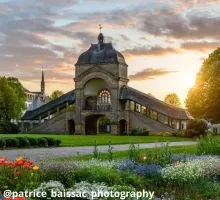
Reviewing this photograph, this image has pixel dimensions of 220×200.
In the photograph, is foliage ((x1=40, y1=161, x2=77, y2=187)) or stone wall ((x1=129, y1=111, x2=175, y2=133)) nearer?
foliage ((x1=40, y1=161, x2=77, y2=187))

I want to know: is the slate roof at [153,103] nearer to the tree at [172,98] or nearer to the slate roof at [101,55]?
the slate roof at [101,55]

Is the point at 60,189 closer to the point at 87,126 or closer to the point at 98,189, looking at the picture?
the point at 98,189


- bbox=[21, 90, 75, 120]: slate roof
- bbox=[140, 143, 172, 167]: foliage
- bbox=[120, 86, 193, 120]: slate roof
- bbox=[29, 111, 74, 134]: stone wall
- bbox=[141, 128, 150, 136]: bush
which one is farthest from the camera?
bbox=[21, 90, 75, 120]: slate roof

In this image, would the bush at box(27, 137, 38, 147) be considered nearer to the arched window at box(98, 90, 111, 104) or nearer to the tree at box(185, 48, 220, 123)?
the tree at box(185, 48, 220, 123)

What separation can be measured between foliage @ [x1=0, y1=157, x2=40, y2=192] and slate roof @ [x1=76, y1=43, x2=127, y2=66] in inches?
2367

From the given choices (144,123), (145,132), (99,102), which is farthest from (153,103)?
(99,102)

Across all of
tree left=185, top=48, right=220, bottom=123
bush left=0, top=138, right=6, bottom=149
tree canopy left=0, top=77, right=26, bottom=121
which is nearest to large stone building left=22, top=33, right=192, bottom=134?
tree left=185, top=48, right=220, bottom=123

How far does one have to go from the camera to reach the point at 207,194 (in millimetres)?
11773

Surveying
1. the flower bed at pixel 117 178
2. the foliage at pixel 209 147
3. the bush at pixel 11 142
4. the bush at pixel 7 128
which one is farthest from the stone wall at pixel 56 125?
the flower bed at pixel 117 178

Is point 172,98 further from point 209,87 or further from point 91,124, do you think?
point 209,87

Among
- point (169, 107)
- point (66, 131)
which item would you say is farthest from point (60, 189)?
point (66, 131)

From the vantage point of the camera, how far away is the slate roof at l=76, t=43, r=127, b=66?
237ft

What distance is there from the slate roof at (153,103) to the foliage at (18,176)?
54.8 metres

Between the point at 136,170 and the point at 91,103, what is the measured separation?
6048 cm
